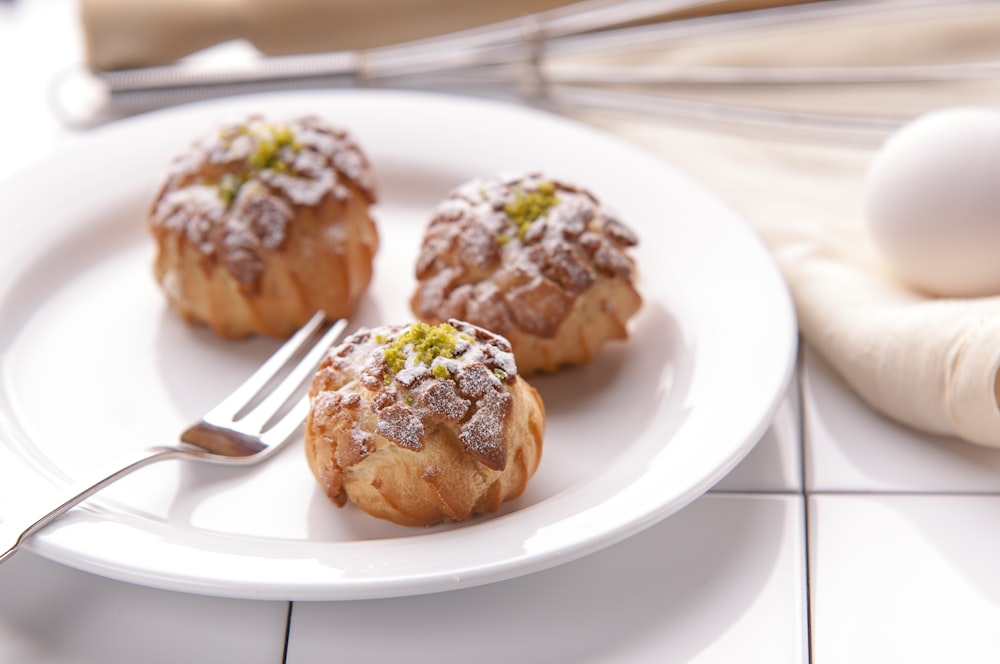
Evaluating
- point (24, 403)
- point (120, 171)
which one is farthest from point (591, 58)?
point (24, 403)

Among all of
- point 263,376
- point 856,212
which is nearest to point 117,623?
point 263,376

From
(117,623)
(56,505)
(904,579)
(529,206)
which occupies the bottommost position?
(904,579)

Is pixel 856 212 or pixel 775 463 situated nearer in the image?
pixel 775 463

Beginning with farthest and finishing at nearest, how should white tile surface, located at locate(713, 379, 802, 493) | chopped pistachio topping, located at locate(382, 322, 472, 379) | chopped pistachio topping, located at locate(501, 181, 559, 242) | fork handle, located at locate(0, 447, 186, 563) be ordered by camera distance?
chopped pistachio topping, located at locate(501, 181, 559, 242) → white tile surface, located at locate(713, 379, 802, 493) → chopped pistachio topping, located at locate(382, 322, 472, 379) → fork handle, located at locate(0, 447, 186, 563)

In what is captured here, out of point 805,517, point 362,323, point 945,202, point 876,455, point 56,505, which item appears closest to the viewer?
point 56,505

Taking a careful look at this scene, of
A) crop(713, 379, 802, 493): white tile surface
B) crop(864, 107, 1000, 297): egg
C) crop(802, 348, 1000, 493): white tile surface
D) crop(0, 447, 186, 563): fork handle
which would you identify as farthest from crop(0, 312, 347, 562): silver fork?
crop(864, 107, 1000, 297): egg

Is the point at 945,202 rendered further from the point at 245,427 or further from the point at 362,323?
the point at 245,427

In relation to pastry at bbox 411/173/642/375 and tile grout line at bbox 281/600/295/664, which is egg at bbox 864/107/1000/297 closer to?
pastry at bbox 411/173/642/375
